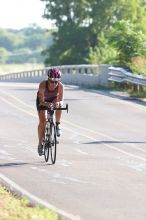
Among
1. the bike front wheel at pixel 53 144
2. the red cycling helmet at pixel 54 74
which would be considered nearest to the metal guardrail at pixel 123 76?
the bike front wheel at pixel 53 144

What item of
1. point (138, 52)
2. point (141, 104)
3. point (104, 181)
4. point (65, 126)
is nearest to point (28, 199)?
point (104, 181)

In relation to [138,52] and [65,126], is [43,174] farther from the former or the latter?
[138,52]

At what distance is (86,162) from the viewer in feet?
47.4

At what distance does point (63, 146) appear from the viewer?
16.7m

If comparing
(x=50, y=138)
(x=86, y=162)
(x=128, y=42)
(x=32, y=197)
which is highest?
(x=128, y=42)

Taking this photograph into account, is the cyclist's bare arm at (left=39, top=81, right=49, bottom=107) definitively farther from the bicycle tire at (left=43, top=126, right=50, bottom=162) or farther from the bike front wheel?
the bicycle tire at (left=43, top=126, right=50, bottom=162)

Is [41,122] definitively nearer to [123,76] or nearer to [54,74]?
[54,74]

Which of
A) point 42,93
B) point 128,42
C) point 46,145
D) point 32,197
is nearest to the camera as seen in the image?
point 32,197

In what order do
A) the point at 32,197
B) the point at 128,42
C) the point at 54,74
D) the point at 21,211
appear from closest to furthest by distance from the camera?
the point at 21,211 < the point at 32,197 < the point at 54,74 < the point at 128,42

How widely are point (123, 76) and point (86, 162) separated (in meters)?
19.4

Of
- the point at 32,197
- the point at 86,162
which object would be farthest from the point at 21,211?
the point at 86,162

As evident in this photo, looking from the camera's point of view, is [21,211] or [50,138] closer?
[21,211]

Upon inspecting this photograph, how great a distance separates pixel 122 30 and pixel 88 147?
20238mm

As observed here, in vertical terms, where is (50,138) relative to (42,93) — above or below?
below
